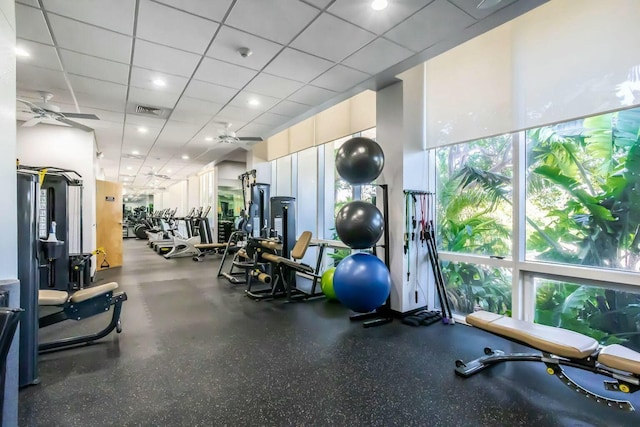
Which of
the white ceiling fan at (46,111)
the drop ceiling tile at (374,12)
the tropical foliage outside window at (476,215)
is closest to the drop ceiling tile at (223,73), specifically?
the drop ceiling tile at (374,12)

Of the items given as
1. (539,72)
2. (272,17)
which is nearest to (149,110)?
(272,17)

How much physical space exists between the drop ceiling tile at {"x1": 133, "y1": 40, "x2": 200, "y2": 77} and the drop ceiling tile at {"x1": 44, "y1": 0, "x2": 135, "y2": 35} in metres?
0.34

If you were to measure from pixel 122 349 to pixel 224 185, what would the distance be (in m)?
8.86

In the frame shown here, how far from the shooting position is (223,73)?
3.88 m

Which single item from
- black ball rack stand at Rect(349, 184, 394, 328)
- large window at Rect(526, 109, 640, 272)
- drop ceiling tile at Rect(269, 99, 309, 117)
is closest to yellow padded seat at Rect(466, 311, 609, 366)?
large window at Rect(526, 109, 640, 272)

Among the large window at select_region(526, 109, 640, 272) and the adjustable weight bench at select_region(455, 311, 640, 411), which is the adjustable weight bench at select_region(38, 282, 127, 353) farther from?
the large window at select_region(526, 109, 640, 272)

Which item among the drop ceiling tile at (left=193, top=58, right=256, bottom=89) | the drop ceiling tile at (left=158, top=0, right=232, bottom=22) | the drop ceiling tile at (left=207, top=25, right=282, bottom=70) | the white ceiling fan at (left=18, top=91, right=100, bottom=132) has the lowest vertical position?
the white ceiling fan at (left=18, top=91, right=100, bottom=132)

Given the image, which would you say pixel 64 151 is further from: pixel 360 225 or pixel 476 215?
pixel 476 215

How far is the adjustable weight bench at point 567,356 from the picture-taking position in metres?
2.04

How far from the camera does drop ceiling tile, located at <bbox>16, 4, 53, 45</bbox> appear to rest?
2.63 metres

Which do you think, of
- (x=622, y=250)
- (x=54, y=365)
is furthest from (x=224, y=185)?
(x=622, y=250)

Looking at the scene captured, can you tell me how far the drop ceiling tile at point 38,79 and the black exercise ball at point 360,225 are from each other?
396cm

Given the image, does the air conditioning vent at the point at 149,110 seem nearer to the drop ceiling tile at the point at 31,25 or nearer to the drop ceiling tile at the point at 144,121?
the drop ceiling tile at the point at 144,121

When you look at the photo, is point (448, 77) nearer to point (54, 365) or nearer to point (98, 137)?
point (54, 365)
